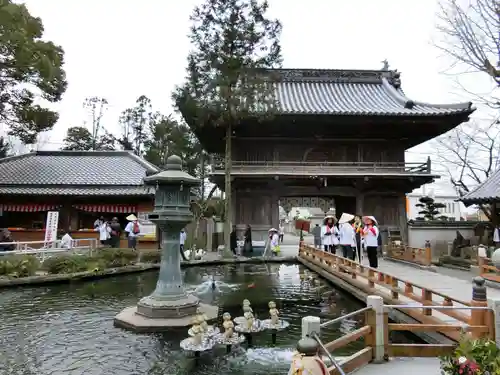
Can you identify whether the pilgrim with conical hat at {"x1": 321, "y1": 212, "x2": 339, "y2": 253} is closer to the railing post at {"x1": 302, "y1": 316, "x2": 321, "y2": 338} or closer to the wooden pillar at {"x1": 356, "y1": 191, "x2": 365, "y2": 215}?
the wooden pillar at {"x1": 356, "y1": 191, "x2": 365, "y2": 215}

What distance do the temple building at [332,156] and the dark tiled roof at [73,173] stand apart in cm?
501

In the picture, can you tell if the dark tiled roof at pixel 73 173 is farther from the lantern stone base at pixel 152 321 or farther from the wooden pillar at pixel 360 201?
the lantern stone base at pixel 152 321

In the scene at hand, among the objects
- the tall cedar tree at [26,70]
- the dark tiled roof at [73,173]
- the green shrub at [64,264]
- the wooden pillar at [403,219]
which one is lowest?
the green shrub at [64,264]

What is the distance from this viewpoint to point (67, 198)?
2273 cm

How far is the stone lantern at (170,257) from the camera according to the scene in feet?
28.9

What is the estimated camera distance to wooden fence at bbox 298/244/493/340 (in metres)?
6.49

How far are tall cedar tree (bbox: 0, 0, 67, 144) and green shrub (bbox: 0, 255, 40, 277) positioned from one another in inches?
402

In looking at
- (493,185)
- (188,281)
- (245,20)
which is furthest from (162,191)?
(493,185)

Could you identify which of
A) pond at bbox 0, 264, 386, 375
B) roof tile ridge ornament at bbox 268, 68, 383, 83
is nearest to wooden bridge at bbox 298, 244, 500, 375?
pond at bbox 0, 264, 386, 375

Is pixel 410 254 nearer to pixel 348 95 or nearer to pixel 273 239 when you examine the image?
pixel 273 239

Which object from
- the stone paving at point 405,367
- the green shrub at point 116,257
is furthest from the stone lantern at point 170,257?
the green shrub at point 116,257

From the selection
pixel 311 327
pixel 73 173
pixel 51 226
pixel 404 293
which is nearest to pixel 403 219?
pixel 404 293

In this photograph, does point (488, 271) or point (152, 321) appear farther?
point (488, 271)

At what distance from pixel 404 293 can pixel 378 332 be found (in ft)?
10.7
